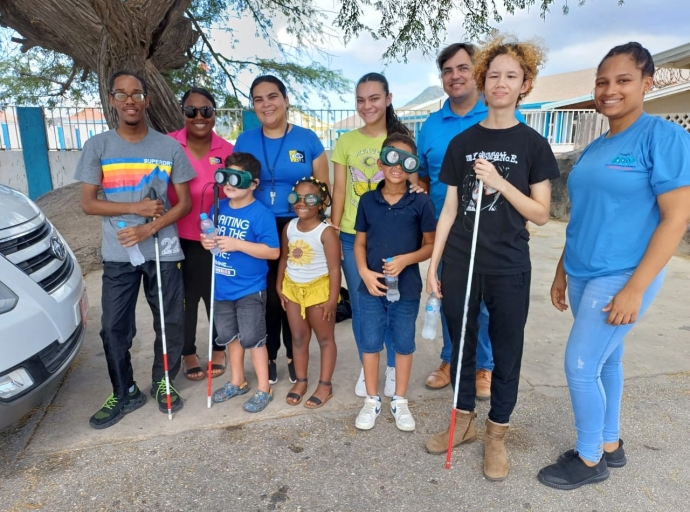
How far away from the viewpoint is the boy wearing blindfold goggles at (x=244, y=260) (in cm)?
301

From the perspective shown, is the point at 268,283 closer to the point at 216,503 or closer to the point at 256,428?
the point at 256,428

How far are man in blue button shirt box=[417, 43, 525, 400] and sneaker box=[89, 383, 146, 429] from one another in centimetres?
224

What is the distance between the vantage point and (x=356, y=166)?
3.16m

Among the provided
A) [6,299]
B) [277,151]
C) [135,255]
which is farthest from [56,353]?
[277,151]

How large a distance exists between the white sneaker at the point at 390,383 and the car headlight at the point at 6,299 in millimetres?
2211

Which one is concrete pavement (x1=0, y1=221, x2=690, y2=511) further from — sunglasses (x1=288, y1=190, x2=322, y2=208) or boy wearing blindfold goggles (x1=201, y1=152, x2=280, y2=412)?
sunglasses (x1=288, y1=190, x2=322, y2=208)

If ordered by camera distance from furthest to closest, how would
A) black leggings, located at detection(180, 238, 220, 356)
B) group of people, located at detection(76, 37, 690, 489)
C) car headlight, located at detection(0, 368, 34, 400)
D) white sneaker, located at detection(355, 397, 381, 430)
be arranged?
black leggings, located at detection(180, 238, 220, 356) < white sneaker, located at detection(355, 397, 381, 430) < car headlight, located at detection(0, 368, 34, 400) < group of people, located at detection(76, 37, 690, 489)

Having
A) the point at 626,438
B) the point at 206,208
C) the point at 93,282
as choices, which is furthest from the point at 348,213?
the point at 93,282

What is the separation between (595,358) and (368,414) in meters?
1.32

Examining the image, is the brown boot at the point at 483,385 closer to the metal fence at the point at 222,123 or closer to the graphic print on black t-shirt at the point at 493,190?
the graphic print on black t-shirt at the point at 493,190

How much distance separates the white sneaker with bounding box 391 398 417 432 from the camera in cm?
297

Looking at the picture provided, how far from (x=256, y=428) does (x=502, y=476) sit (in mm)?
1409

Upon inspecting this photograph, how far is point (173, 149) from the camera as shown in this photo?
3.07 metres

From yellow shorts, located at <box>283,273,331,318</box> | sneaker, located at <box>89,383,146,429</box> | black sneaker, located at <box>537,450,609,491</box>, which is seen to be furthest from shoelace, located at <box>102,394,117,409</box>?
black sneaker, located at <box>537,450,609,491</box>
